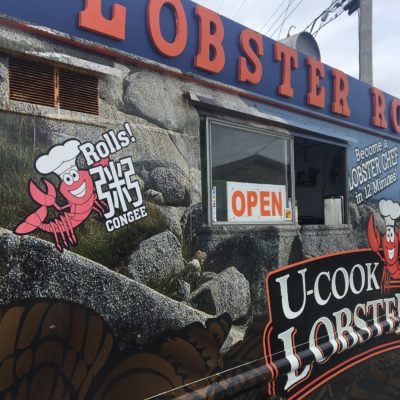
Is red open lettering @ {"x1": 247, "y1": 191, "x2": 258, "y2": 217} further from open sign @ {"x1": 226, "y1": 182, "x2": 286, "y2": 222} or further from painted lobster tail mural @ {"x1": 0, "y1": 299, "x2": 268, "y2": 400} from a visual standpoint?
painted lobster tail mural @ {"x1": 0, "y1": 299, "x2": 268, "y2": 400}

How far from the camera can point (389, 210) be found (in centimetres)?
368

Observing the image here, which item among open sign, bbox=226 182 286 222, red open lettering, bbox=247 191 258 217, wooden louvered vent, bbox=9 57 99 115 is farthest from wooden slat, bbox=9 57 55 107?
red open lettering, bbox=247 191 258 217

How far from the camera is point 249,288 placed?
2.40 metres

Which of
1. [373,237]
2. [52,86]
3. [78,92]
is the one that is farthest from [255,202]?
[373,237]

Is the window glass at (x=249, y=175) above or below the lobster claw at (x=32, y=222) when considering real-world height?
above

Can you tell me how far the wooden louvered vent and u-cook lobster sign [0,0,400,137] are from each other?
12 centimetres

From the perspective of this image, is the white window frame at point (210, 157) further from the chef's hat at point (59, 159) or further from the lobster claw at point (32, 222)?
the lobster claw at point (32, 222)

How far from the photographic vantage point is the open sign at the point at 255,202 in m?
2.42

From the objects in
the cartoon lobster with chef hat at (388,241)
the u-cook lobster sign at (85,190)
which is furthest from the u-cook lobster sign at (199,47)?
the cartoon lobster with chef hat at (388,241)

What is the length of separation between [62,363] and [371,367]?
2482mm

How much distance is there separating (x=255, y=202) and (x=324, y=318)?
90cm

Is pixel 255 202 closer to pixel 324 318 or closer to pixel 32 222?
pixel 324 318

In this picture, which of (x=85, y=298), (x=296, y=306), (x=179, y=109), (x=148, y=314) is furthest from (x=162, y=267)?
(x=296, y=306)

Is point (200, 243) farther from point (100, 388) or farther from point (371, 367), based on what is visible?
point (371, 367)
